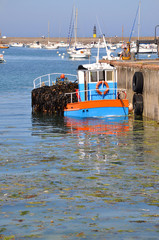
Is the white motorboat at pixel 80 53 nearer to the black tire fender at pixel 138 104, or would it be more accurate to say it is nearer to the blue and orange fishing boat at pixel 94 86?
the blue and orange fishing boat at pixel 94 86

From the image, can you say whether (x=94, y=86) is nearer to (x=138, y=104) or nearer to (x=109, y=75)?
(x=109, y=75)

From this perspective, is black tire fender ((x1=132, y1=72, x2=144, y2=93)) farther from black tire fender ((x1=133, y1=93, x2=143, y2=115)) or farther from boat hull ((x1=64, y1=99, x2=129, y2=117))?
boat hull ((x1=64, y1=99, x2=129, y2=117))

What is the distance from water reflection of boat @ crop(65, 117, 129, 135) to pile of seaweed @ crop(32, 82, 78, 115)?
8.90ft

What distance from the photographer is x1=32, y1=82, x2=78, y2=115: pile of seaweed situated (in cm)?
2928

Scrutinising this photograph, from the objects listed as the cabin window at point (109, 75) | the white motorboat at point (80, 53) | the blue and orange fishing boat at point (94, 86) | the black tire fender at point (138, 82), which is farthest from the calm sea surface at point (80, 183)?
the white motorboat at point (80, 53)

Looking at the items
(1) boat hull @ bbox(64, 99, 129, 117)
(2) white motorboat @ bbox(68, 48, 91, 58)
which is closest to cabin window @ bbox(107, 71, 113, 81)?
(1) boat hull @ bbox(64, 99, 129, 117)

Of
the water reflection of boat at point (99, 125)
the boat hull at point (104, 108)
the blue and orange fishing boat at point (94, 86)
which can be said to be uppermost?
the blue and orange fishing boat at point (94, 86)

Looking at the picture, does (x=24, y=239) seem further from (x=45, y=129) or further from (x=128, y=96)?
(x=128, y=96)

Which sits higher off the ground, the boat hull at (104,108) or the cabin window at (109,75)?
the cabin window at (109,75)

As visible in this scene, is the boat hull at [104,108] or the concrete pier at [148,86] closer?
the concrete pier at [148,86]

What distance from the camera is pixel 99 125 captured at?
23.8 metres

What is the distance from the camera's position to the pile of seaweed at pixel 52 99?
1153 inches

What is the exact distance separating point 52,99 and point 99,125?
6713 millimetres

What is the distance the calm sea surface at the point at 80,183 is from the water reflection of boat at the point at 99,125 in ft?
0.31
